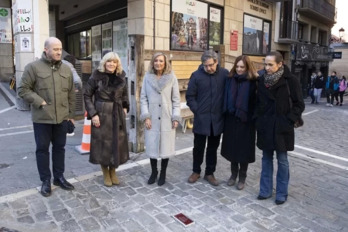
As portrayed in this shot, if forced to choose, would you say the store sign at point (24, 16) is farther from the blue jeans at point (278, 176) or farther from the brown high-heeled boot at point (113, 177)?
the blue jeans at point (278, 176)

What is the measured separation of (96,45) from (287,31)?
401 inches

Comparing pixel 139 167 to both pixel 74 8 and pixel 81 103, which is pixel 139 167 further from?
pixel 74 8

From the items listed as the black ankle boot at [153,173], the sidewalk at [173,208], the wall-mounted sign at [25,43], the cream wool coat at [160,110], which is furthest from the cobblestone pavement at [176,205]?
the wall-mounted sign at [25,43]

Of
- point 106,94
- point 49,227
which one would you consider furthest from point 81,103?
point 49,227

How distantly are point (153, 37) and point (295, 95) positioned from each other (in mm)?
6246

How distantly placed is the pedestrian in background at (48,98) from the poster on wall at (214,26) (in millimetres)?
8229

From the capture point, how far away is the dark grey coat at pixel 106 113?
13.7ft

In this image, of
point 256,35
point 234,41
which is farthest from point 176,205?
point 256,35

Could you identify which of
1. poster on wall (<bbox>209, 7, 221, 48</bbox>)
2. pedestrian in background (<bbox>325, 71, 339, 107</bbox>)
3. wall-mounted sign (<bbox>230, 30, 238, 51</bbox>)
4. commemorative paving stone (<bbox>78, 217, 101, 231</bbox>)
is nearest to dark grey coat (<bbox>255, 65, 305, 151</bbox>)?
commemorative paving stone (<bbox>78, 217, 101, 231</bbox>)

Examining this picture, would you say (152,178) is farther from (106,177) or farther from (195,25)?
(195,25)

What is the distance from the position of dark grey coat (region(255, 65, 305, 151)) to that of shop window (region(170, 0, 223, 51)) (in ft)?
21.1

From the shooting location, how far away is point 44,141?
3.95 m

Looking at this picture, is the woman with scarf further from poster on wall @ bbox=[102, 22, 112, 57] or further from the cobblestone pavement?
poster on wall @ bbox=[102, 22, 112, 57]

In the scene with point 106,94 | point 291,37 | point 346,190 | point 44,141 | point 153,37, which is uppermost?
point 291,37
